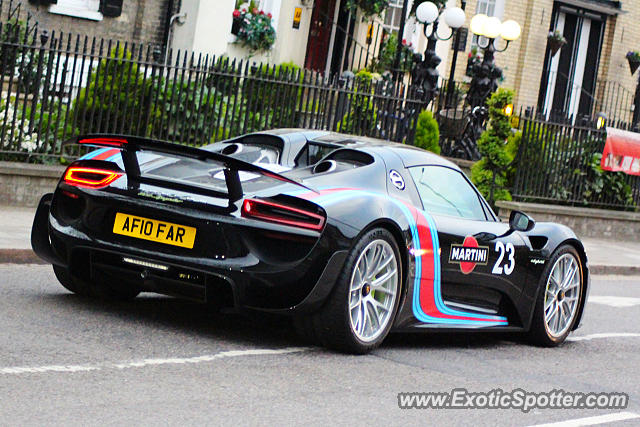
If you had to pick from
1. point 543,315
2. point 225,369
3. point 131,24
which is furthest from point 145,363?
point 131,24

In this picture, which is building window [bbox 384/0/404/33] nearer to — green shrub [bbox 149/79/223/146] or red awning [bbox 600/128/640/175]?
red awning [bbox 600/128/640/175]

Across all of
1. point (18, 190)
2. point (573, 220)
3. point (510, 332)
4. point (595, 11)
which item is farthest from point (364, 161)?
point (595, 11)

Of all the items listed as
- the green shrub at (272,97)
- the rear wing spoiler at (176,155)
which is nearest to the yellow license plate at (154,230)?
the rear wing spoiler at (176,155)

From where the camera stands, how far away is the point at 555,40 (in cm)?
3120

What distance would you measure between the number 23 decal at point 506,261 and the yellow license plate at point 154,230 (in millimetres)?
2382

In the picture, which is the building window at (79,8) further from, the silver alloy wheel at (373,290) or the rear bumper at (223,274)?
the silver alloy wheel at (373,290)

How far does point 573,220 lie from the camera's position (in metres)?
20.9

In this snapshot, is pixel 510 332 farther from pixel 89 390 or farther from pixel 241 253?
pixel 89 390

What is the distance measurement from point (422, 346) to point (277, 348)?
54.1 inches

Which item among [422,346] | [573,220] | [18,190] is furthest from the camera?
[573,220]

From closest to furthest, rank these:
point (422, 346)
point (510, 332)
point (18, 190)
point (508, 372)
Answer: point (508, 372)
point (422, 346)
point (510, 332)
point (18, 190)

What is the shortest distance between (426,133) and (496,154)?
143cm

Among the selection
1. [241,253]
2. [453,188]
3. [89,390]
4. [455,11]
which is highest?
[455,11]

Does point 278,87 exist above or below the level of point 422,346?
above
